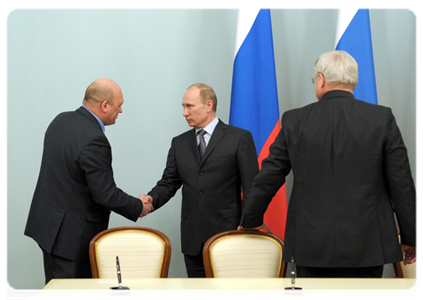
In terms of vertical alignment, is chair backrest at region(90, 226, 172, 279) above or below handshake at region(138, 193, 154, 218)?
below

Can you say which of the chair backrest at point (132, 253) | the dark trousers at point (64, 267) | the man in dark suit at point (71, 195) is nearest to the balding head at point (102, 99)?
the man in dark suit at point (71, 195)

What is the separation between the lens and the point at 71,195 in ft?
9.23

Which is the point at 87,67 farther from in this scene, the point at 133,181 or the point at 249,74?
the point at 249,74

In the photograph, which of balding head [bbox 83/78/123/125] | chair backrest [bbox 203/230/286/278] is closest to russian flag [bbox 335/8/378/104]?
chair backrest [bbox 203/230/286/278]

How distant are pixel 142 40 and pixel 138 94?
47 centimetres

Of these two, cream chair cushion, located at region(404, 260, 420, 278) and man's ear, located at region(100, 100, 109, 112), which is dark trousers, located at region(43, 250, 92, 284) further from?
cream chair cushion, located at region(404, 260, 420, 278)

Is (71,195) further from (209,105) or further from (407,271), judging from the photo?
(407,271)

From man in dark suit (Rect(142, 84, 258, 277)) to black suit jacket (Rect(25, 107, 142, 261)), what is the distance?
22.0 inches

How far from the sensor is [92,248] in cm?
263

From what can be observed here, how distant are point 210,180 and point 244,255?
2.27 feet

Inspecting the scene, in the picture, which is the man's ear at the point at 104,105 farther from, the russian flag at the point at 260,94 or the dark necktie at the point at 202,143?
the russian flag at the point at 260,94

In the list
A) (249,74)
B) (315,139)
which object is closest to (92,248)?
(315,139)

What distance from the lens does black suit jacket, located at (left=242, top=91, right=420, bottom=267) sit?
7.39 feet

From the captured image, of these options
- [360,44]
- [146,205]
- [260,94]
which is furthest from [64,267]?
[360,44]
